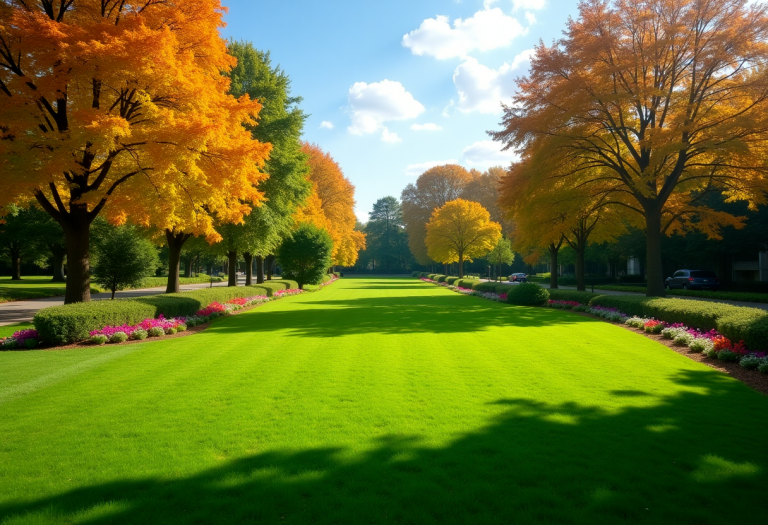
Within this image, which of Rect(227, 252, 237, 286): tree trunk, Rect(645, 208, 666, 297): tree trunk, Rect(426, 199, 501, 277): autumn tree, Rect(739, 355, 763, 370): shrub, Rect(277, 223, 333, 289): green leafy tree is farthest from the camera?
Rect(426, 199, 501, 277): autumn tree

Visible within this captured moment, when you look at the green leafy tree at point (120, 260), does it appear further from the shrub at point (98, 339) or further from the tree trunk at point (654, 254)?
the tree trunk at point (654, 254)

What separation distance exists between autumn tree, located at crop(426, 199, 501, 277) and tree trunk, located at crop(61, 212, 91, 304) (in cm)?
3587

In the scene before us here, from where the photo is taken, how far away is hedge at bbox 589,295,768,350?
890 centimetres

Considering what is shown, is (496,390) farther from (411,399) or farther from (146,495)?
(146,495)

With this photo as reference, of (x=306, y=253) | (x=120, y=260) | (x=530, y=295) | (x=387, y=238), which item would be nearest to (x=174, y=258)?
(x=120, y=260)

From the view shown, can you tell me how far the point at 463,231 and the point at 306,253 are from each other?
60.1 feet

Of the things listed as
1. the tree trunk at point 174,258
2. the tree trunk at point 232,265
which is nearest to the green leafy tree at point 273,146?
the tree trunk at point 232,265

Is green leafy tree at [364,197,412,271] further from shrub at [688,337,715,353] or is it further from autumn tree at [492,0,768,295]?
shrub at [688,337,715,353]

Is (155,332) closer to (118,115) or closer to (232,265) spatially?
(118,115)

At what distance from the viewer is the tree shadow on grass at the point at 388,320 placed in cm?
1423

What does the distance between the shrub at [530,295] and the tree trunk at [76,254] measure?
18717 millimetres

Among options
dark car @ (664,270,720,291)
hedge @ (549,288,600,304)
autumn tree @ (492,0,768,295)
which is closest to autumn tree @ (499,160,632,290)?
autumn tree @ (492,0,768,295)

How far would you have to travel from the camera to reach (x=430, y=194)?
239 ft

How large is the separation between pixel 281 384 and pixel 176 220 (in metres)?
8.88
